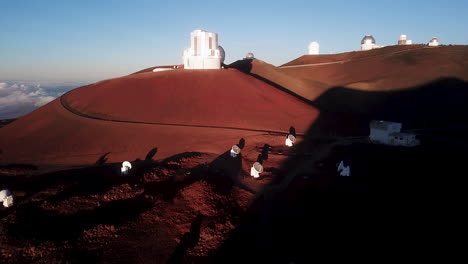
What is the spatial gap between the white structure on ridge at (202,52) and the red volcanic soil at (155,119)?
2346mm

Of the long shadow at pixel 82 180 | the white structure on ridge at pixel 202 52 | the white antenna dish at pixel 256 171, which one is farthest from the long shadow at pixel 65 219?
the white structure on ridge at pixel 202 52

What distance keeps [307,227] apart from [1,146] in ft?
104

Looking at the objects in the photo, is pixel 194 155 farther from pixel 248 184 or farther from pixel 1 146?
pixel 1 146

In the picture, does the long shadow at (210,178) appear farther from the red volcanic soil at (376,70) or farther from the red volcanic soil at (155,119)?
the red volcanic soil at (376,70)

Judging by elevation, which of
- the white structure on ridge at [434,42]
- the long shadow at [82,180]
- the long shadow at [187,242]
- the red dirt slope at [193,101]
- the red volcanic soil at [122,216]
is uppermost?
the white structure on ridge at [434,42]

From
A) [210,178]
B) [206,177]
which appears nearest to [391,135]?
[210,178]

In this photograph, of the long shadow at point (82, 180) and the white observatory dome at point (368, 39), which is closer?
the long shadow at point (82, 180)

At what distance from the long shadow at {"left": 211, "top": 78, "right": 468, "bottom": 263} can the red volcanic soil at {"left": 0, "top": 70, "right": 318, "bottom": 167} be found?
7735 millimetres

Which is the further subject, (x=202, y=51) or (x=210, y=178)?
(x=202, y=51)

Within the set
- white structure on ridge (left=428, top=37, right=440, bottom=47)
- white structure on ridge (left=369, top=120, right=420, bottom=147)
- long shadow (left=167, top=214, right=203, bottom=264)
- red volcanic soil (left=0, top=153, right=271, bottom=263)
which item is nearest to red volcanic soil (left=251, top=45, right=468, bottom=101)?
white structure on ridge (left=428, top=37, right=440, bottom=47)

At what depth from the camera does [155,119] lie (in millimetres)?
34312

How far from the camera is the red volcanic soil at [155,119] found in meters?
26.9

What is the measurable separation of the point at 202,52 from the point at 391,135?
31.5 metres

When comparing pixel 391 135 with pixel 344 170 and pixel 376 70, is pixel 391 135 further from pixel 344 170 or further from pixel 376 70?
pixel 376 70
